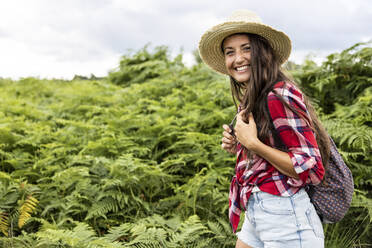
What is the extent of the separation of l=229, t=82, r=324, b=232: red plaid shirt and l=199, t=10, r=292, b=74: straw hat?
1.29 feet

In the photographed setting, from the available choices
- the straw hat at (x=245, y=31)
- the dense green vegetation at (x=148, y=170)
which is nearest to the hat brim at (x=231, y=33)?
the straw hat at (x=245, y=31)

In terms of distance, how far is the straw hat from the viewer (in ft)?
6.52

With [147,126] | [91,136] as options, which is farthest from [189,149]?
[91,136]

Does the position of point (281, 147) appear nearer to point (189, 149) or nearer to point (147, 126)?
point (189, 149)

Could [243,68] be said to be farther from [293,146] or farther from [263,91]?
[293,146]

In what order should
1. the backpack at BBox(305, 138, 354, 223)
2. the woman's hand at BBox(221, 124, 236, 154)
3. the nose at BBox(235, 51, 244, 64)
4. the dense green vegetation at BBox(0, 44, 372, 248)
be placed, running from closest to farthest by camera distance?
the backpack at BBox(305, 138, 354, 223) < the nose at BBox(235, 51, 244, 64) < the woman's hand at BBox(221, 124, 236, 154) < the dense green vegetation at BBox(0, 44, 372, 248)

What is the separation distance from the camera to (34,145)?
5043 mm

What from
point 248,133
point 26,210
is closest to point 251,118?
point 248,133

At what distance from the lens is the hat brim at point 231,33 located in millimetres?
2000

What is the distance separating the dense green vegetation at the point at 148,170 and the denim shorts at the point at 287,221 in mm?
1402

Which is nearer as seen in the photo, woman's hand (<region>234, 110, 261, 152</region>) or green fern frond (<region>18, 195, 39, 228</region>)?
woman's hand (<region>234, 110, 261, 152</region>)

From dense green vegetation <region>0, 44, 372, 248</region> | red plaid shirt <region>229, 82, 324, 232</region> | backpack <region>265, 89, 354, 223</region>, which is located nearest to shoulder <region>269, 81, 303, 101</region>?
red plaid shirt <region>229, 82, 324, 232</region>

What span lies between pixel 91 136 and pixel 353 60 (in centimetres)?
451

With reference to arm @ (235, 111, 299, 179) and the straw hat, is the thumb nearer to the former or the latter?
arm @ (235, 111, 299, 179)
